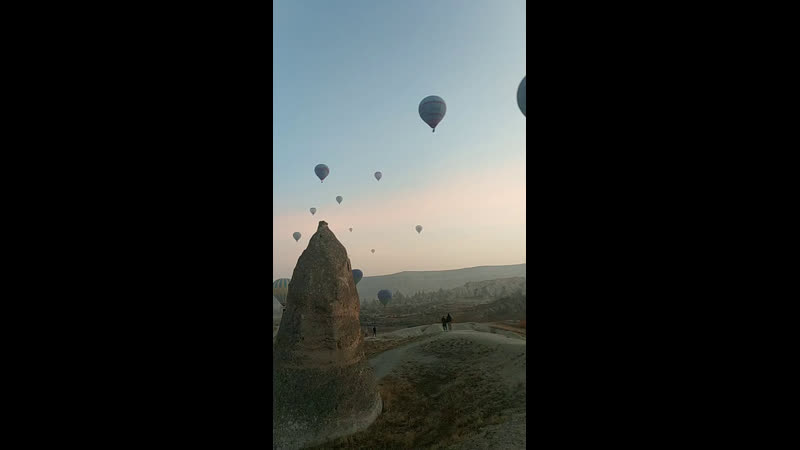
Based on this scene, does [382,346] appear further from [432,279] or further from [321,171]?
[432,279]

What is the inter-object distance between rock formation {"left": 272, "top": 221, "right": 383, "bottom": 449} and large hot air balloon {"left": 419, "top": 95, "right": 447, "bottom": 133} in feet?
51.1

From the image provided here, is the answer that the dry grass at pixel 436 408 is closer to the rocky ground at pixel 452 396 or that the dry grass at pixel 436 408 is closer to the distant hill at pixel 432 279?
the rocky ground at pixel 452 396

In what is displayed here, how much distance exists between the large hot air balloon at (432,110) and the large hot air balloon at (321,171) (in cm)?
1056

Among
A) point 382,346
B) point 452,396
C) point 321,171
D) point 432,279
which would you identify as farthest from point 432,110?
point 432,279

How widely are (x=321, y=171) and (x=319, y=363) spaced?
23.1 meters

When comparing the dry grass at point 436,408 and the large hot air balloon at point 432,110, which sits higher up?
the large hot air balloon at point 432,110

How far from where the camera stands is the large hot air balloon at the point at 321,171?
30078 millimetres

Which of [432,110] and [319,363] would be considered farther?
[432,110]

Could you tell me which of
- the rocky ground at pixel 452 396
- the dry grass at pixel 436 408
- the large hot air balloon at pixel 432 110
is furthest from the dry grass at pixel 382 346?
the large hot air balloon at pixel 432 110

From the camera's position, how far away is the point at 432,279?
108 meters
